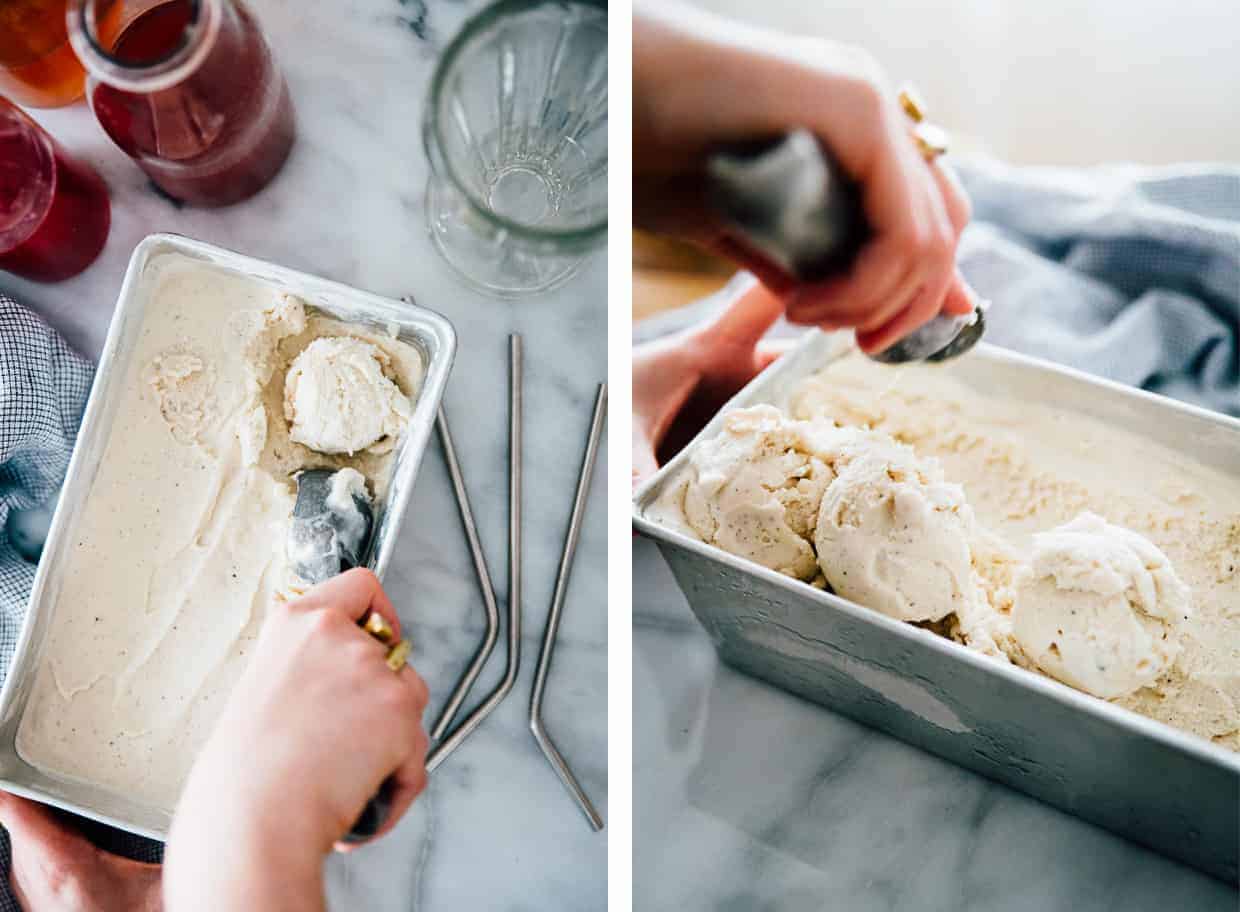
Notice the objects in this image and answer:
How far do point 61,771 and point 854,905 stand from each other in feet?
1.36

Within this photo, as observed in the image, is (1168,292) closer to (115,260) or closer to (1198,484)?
(1198,484)

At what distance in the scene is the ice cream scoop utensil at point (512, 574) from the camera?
574mm

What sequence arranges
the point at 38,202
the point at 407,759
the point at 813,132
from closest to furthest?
the point at 813,132 → the point at 407,759 → the point at 38,202

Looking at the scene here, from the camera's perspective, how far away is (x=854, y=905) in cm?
43

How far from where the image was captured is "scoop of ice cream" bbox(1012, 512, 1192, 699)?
1.21 ft

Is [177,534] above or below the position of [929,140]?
below

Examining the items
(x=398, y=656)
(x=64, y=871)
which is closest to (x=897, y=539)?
(x=398, y=656)

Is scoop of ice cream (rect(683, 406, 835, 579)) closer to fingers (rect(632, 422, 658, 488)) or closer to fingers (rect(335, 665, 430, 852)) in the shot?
fingers (rect(632, 422, 658, 488))

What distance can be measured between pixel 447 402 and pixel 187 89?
8.6 inches

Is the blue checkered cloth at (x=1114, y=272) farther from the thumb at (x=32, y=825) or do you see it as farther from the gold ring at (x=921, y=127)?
the thumb at (x=32, y=825)

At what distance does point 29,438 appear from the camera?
22.6 inches

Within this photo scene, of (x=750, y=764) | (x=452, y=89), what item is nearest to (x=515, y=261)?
(x=452, y=89)

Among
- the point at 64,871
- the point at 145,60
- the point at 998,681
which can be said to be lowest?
the point at 64,871

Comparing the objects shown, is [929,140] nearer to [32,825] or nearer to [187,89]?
[187,89]
